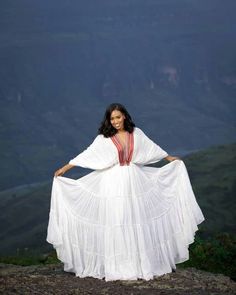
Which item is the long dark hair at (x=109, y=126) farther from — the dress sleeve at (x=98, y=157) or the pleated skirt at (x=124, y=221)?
the pleated skirt at (x=124, y=221)

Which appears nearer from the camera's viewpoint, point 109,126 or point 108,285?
point 108,285

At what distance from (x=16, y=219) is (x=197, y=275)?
54.0 m

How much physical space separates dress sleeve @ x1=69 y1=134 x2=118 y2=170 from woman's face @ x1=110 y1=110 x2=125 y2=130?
0.29 meters

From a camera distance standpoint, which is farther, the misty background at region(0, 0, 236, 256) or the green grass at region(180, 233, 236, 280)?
the misty background at region(0, 0, 236, 256)

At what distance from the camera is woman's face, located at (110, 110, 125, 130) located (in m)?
7.63

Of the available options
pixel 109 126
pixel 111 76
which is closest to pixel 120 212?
pixel 109 126

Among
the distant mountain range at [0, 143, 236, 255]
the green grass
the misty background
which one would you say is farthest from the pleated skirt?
the misty background

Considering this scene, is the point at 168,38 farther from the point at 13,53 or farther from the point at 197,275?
the point at 197,275

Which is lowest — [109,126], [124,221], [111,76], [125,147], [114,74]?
[124,221]

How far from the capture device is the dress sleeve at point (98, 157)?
7.71m

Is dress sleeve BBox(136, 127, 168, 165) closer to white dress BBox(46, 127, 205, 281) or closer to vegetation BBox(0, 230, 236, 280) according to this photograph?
white dress BBox(46, 127, 205, 281)

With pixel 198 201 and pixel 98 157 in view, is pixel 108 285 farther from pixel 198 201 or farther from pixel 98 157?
pixel 198 201

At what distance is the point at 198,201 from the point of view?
50875mm

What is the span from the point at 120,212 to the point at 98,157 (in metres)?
0.81
